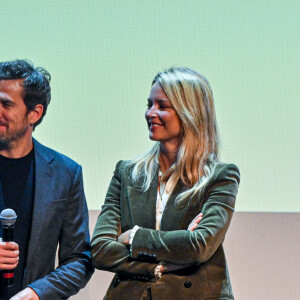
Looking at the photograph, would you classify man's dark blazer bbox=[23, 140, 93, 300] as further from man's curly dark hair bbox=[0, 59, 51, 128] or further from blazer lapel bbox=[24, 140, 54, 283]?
man's curly dark hair bbox=[0, 59, 51, 128]

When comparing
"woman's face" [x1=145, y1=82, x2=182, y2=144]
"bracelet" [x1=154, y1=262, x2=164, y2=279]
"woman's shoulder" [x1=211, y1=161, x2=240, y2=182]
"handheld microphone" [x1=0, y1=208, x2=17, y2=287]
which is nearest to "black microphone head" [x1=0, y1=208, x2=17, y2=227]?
"handheld microphone" [x1=0, y1=208, x2=17, y2=287]

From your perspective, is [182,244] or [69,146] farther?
[69,146]

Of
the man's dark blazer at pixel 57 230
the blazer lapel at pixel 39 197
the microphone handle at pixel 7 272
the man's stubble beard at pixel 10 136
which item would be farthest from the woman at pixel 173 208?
the man's stubble beard at pixel 10 136

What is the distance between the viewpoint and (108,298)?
2.99 metres

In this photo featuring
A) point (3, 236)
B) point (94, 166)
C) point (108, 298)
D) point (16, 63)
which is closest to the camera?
point (3, 236)

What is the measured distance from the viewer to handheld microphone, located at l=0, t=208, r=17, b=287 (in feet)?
Answer: 8.89

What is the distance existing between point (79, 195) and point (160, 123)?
1.82ft

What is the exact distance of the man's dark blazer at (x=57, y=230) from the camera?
9.92 feet

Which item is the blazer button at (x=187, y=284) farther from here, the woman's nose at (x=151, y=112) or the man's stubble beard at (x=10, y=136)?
the man's stubble beard at (x=10, y=136)

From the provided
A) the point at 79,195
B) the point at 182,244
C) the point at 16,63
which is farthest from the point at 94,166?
the point at 182,244

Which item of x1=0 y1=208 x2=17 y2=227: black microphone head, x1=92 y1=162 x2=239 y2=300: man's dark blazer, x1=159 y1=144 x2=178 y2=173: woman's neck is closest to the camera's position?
x1=0 y1=208 x2=17 y2=227: black microphone head

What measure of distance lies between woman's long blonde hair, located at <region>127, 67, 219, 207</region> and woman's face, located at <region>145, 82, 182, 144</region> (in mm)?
31

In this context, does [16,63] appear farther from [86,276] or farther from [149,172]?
[86,276]

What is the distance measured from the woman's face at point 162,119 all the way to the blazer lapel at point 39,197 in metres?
0.55
